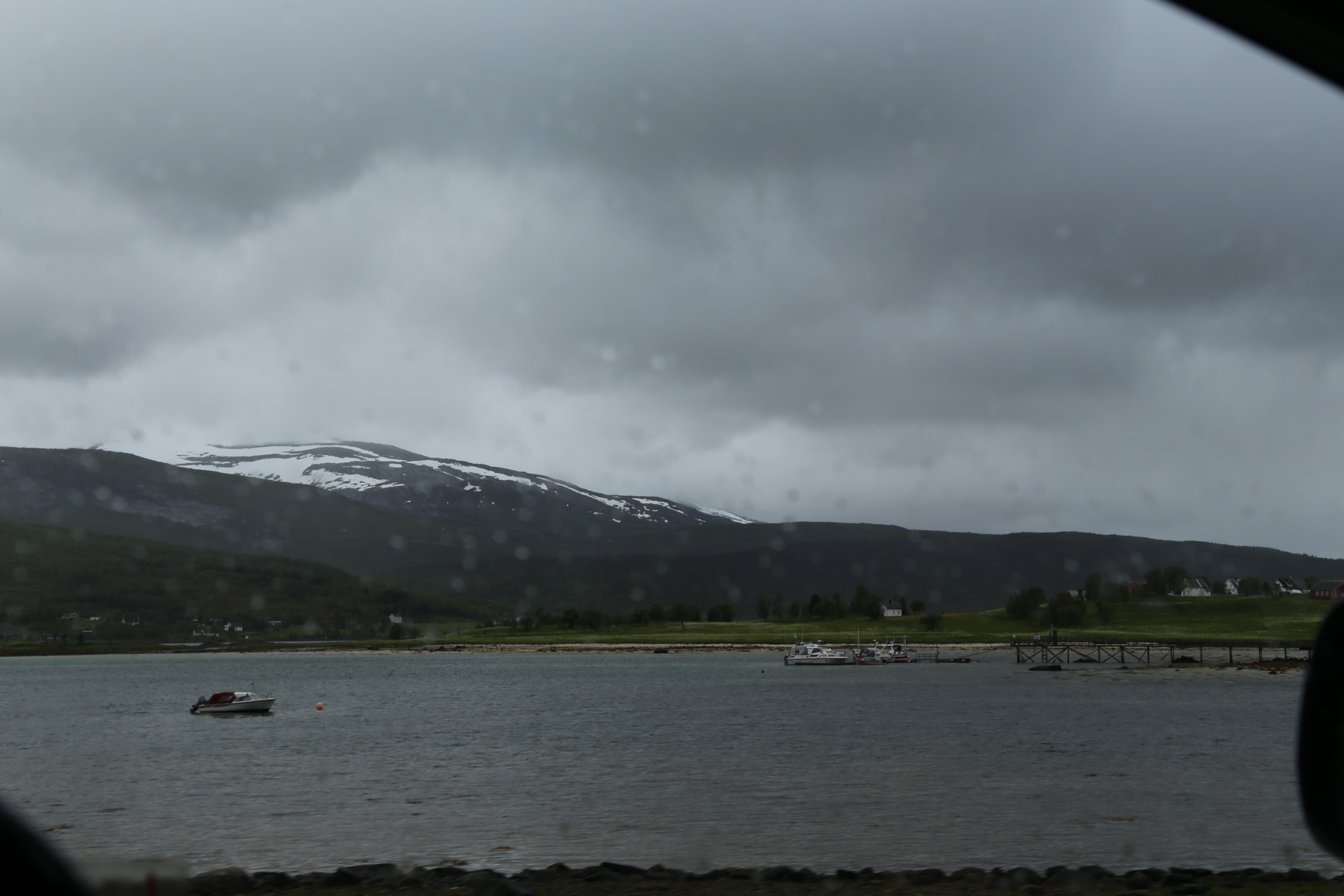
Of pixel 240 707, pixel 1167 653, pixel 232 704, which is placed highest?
→ pixel 232 704

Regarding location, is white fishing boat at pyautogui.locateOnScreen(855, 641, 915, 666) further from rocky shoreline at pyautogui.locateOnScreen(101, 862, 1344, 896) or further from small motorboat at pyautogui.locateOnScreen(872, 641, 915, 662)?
rocky shoreline at pyautogui.locateOnScreen(101, 862, 1344, 896)

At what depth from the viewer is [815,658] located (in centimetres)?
17375

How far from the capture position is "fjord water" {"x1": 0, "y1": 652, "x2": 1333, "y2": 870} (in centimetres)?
2655

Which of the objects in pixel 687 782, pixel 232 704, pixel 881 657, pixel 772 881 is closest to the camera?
pixel 772 881

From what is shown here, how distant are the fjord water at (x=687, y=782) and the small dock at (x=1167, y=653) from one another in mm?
70992

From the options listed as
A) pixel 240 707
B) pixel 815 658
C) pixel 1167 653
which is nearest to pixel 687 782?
pixel 240 707

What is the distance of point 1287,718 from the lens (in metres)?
69.4

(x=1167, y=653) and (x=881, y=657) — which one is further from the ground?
(x=881, y=657)

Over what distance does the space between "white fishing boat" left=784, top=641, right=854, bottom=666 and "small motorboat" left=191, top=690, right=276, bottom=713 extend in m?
98.0

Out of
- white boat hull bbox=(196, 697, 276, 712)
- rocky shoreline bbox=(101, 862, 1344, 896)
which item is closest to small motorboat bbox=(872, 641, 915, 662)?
white boat hull bbox=(196, 697, 276, 712)

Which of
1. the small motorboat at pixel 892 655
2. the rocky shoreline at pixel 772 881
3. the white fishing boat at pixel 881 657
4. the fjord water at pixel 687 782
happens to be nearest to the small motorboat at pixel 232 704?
the fjord water at pixel 687 782

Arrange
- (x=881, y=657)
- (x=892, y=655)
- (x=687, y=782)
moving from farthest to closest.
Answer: (x=892, y=655)
(x=881, y=657)
(x=687, y=782)

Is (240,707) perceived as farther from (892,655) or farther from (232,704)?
(892,655)

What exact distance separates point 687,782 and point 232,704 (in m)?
63.5
